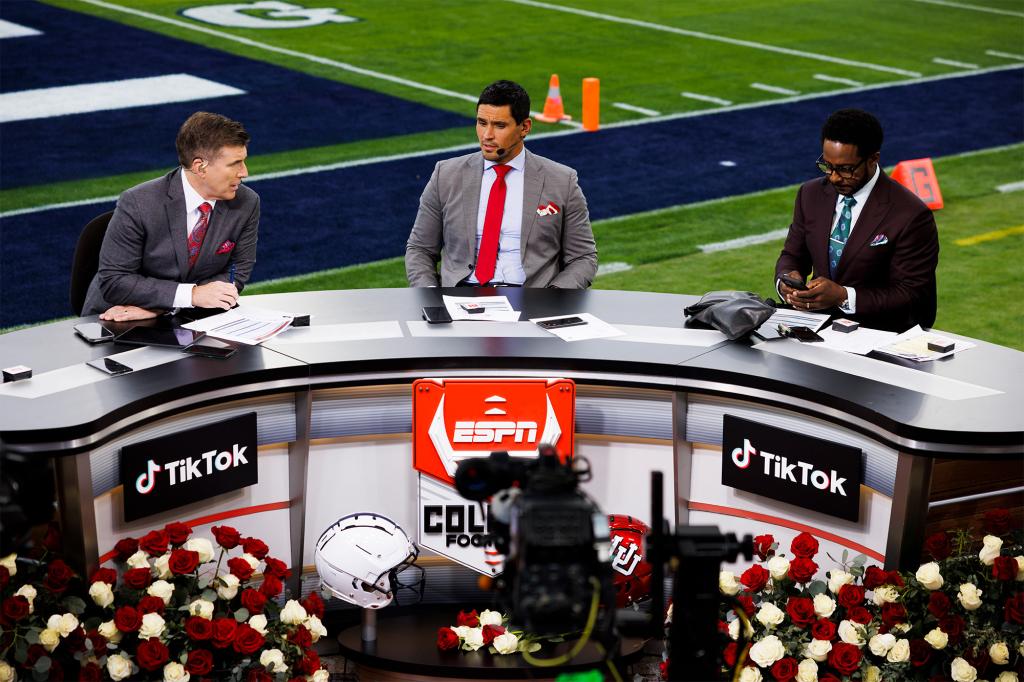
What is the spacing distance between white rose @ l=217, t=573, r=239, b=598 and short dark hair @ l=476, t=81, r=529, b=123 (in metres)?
2.49

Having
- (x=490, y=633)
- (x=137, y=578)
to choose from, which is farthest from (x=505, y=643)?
(x=137, y=578)

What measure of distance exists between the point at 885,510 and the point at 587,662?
118 cm

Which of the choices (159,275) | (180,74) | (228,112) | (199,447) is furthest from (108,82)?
(199,447)

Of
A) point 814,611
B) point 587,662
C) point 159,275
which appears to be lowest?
point 587,662

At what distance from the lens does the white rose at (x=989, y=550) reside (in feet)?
13.3

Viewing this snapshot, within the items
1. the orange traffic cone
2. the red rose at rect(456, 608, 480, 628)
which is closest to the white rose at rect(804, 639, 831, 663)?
the red rose at rect(456, 608, 480, 628)

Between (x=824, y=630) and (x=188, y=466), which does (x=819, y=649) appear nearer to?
(x=824, y=630)

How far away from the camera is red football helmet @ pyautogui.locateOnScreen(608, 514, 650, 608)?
473cm

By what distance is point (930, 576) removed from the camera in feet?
13.1

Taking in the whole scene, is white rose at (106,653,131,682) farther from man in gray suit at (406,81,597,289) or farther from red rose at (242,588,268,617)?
man in gray suit at (406,81,597,289)

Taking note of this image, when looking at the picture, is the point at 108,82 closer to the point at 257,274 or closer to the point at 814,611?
the point at 257,274

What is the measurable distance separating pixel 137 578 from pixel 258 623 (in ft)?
1.32

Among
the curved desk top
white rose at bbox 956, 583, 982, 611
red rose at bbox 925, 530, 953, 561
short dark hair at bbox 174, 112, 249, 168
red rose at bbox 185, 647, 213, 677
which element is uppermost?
short dark hair at bbox 174, 112, 249, 168

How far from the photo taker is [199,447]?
444 cm
